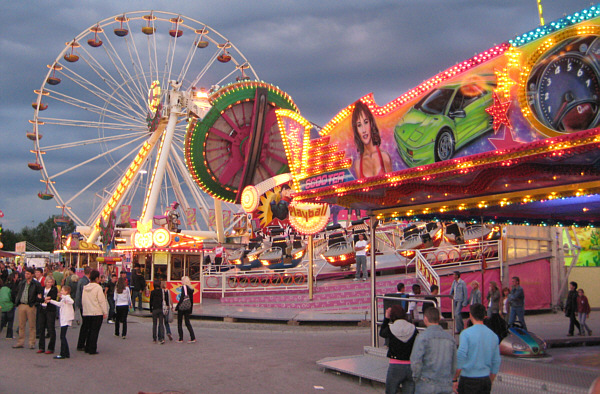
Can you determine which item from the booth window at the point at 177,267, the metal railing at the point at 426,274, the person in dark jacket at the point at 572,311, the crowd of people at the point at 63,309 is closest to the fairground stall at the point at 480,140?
the person in dark jacket at the point at 572,311

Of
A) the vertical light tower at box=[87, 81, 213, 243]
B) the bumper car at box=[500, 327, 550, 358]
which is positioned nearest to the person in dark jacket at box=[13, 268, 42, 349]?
the bumper car at box=[500, 327, 550, 358]

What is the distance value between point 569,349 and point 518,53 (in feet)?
21.8

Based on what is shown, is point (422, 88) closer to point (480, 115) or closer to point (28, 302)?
point (480, 115)

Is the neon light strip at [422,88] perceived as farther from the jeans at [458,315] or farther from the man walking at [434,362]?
the jeans at [458,315]

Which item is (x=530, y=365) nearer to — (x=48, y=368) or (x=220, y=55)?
(x=48, y=368)

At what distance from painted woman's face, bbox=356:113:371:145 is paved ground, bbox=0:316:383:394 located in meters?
4.24

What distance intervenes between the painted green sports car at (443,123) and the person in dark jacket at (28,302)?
26.4 feet

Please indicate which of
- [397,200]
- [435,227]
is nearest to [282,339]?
[397,200]

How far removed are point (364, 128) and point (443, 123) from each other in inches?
92.5

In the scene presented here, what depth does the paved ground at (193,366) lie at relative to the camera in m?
8.95

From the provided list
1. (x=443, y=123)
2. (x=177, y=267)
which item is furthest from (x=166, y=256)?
(x=443, y=123)

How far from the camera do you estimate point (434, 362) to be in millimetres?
5777

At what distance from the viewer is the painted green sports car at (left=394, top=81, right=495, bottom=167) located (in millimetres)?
8594

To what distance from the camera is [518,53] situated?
7883 millimetres
